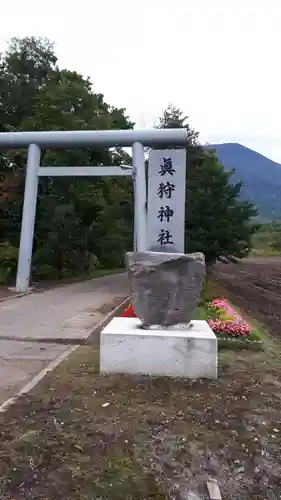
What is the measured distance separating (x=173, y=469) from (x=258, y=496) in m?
0.61

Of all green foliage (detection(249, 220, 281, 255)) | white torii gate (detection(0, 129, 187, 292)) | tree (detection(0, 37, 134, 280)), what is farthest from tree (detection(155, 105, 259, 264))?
green foliage (detection(249, 220, 281, 255))

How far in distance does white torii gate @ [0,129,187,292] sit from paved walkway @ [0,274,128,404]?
179 centimetres

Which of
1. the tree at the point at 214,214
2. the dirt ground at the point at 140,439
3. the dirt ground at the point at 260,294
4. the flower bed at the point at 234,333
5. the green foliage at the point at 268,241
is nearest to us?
the dirt ground at the point at 140,439

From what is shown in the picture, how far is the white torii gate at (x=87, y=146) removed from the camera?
14.6 m

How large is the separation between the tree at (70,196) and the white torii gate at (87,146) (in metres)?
2.98

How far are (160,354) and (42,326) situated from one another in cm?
416

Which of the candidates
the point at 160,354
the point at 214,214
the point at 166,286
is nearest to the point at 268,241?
the point at 214,214

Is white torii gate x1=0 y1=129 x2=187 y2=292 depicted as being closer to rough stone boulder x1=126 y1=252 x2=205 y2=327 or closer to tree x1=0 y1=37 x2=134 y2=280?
tree x1=0 y1=37 x2=134 y2=280

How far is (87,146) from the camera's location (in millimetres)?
15148

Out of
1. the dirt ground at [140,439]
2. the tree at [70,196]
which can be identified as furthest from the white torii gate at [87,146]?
the dirt ground at [140,439]

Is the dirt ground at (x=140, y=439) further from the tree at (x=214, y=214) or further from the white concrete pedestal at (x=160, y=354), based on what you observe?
the tree at (x=214, y=214)

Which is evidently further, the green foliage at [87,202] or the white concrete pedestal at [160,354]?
the green foliage at [87,202]

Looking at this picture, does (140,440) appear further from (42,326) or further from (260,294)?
(260,294)

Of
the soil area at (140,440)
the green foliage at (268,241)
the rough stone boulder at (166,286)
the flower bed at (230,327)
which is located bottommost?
the soil area at (140,440)
